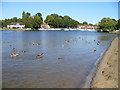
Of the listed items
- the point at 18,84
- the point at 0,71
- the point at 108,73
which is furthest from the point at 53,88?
the point at 0,71

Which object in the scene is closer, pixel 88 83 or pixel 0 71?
pixel 88 83

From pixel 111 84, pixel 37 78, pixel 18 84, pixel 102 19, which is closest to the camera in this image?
pixel 111 84

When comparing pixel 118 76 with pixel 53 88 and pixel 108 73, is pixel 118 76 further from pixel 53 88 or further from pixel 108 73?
pixel 53 88

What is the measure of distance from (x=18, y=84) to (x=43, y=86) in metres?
1.90

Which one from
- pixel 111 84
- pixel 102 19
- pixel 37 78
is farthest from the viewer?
pixel 102 19

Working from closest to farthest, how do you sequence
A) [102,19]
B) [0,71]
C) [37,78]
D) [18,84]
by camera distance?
[18,84], [37,78], [0,71], [102,19]

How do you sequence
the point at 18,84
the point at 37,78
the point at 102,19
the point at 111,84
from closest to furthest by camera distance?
1. the point at 111,84
2. the point at 18,84
3. the point at 37,78
4. the point at 102,19

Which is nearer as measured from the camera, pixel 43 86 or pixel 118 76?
pixel 43 86

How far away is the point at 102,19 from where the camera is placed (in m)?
153

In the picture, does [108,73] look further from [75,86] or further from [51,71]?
[51,71]

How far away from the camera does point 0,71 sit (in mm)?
17188

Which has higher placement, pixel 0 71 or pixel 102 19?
pixel 102 19

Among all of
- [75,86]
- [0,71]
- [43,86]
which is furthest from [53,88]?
[0,71]

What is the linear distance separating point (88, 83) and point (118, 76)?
2.46 metres
